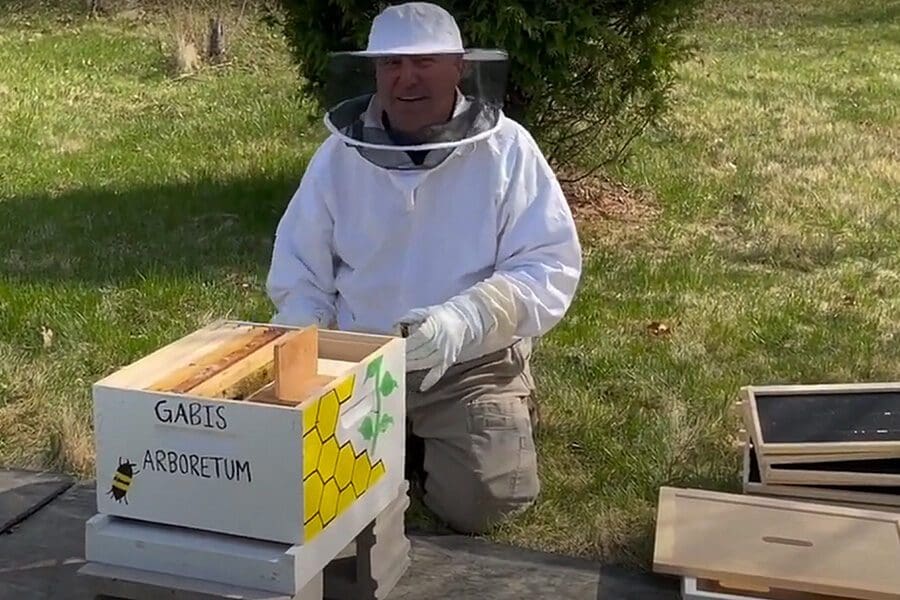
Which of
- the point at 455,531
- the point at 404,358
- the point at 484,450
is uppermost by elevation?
the point at 404,358

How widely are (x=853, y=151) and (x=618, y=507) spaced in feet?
15.0

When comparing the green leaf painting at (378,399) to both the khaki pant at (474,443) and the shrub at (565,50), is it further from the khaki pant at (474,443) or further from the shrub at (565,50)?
the shrub at (565,50)

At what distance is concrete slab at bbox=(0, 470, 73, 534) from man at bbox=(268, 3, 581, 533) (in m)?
0.83

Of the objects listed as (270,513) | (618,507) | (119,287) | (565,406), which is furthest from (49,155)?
(270,513)

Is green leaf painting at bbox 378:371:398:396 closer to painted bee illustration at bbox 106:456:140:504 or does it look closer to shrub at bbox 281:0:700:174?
painted bee illustration at bbox 106:456:140:504

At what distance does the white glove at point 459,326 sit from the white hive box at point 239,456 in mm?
247

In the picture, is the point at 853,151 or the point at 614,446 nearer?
the point at 614,446

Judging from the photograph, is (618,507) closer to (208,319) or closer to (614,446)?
(614,446)

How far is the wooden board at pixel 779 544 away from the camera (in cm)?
254

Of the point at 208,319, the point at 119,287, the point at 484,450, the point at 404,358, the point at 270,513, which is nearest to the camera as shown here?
the point at 270,513

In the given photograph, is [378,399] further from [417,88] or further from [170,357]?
[417,88]

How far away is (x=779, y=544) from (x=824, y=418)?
595 millimetres

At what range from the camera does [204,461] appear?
227 cm

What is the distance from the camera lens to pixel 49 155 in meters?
7.04
